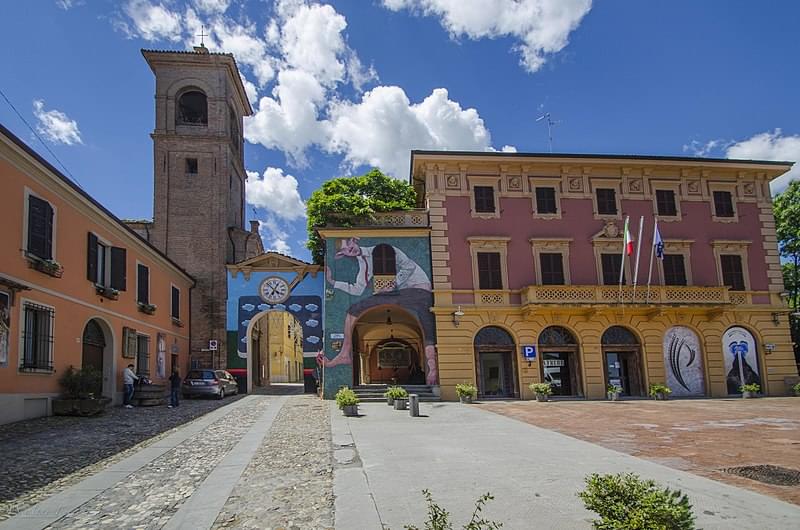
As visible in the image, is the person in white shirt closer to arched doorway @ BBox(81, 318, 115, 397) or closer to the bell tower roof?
arched doorway @ BBox(81, 318, 115, 397)

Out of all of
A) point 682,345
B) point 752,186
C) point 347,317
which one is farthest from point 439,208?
point 752,186

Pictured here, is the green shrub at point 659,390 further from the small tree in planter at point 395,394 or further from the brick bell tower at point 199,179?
the brick bell tower at point 199,179

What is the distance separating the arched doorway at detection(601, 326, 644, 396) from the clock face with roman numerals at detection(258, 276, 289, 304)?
47.6 feet

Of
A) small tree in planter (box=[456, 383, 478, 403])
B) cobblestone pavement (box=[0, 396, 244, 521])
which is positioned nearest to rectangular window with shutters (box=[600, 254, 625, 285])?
small tree in planter (box=[456, 383, 478, 403])

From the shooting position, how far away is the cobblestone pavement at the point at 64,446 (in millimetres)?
7686

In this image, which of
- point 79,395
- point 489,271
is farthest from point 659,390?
point 79,395

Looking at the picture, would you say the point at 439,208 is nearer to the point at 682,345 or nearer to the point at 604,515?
the point at 682,345

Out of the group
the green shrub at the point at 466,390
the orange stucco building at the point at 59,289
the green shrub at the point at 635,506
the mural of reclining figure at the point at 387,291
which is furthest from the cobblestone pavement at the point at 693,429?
the orange stucco building at the point at 59,289

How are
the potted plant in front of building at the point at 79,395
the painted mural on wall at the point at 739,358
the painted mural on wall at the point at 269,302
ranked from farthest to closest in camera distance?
the painted mural on wall at the point at 269,302
the painted mural on wall at the point at 739,358
the potted plant in front of building at the point at 79,395

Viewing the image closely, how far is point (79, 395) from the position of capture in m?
15.9

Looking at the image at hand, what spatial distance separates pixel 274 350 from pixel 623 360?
3494 cm

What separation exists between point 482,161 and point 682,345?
11.6m

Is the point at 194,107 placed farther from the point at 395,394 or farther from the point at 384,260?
the point at 395,394

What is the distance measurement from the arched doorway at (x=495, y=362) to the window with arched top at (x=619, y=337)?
4079 millimetres
